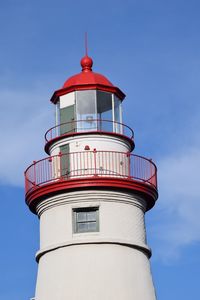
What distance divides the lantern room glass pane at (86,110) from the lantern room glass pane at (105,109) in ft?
0.58

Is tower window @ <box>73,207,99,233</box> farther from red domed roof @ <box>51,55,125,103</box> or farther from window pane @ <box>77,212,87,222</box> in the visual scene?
red domed roof @ <box>51,55,125,103</box>

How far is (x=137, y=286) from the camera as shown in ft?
74.9

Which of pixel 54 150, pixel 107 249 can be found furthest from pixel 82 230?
pixel 54 150

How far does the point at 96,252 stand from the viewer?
74.5 ft

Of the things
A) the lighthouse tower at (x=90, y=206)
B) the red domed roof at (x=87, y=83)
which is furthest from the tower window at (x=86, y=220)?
the red domed roof at (x=87, y=83)

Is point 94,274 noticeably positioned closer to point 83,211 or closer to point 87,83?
point 83,211

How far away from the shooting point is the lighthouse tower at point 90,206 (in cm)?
2259

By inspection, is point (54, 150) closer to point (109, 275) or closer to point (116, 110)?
point (116, 110)

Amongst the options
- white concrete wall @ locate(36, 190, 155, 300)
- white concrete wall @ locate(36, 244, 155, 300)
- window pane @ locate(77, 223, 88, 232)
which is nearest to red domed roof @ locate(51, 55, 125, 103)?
white concrete wall @ locate(36, 190, 155, 300)

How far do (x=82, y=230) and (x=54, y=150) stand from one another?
91.7 inches

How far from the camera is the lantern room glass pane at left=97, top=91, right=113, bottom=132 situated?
952 inches

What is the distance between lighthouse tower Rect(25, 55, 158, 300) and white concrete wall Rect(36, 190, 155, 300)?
2 cm

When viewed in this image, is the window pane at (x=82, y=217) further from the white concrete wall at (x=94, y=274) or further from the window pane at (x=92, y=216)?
the white concrete wall at (x=94, y=274)

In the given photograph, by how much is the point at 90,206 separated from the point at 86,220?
0.37 m
